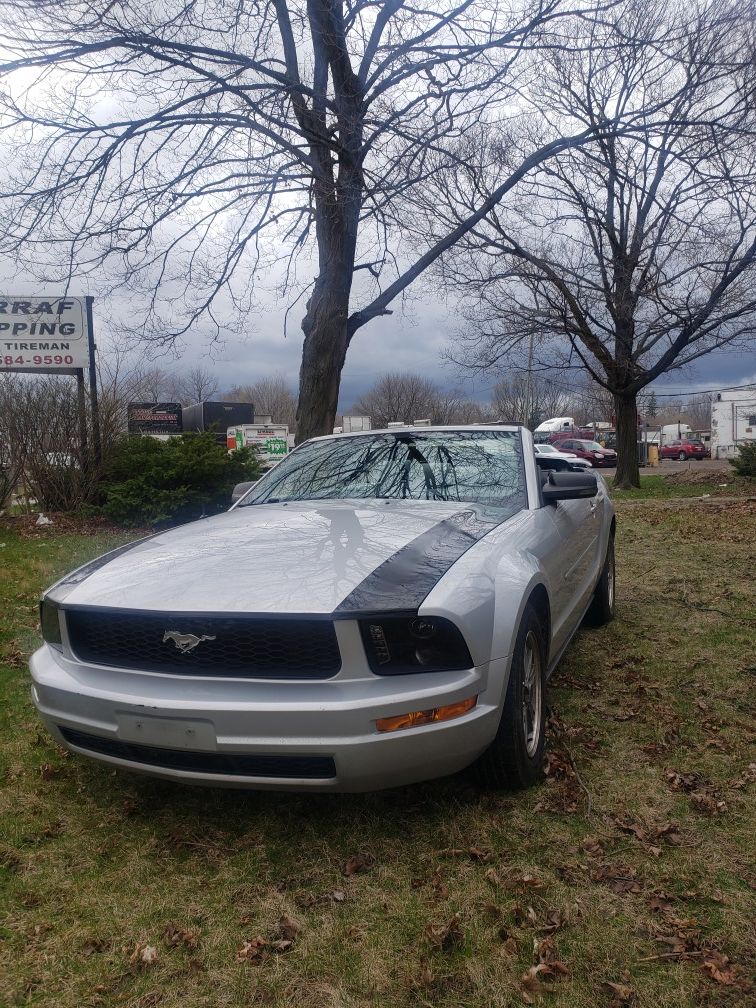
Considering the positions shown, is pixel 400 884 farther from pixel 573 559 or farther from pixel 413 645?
pixel 573 559

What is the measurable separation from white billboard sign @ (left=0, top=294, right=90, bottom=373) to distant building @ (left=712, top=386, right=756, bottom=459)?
41518mm

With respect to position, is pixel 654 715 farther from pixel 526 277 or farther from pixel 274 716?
pixel 526 277

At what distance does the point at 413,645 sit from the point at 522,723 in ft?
2.28

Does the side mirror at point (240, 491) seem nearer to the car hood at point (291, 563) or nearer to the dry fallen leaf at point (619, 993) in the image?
the car hood at point (291, 563)

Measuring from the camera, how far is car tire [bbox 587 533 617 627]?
5406 millimetres

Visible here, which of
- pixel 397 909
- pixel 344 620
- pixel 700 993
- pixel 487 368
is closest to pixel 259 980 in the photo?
pixel 397 909

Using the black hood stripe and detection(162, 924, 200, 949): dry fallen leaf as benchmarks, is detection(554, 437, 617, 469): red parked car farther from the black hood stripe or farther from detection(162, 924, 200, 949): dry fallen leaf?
detection(162, 924, 200, 949): dry fallen leaf

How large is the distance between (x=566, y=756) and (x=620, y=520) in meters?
10.3

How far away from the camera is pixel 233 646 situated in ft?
7.82

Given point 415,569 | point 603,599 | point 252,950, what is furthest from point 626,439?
point 252,950

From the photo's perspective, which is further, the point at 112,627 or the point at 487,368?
the point at 487,368

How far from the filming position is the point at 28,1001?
1921 millimetres

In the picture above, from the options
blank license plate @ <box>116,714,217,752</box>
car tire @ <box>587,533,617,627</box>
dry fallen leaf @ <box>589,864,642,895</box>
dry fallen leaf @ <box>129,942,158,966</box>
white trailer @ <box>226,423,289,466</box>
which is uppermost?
white trailer @ <box>226,423,289,466</box>

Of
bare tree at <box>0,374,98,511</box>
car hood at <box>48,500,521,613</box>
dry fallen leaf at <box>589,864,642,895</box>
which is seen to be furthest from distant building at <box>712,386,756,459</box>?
dry fallen leaf at <box>589,864,642,895</box>
